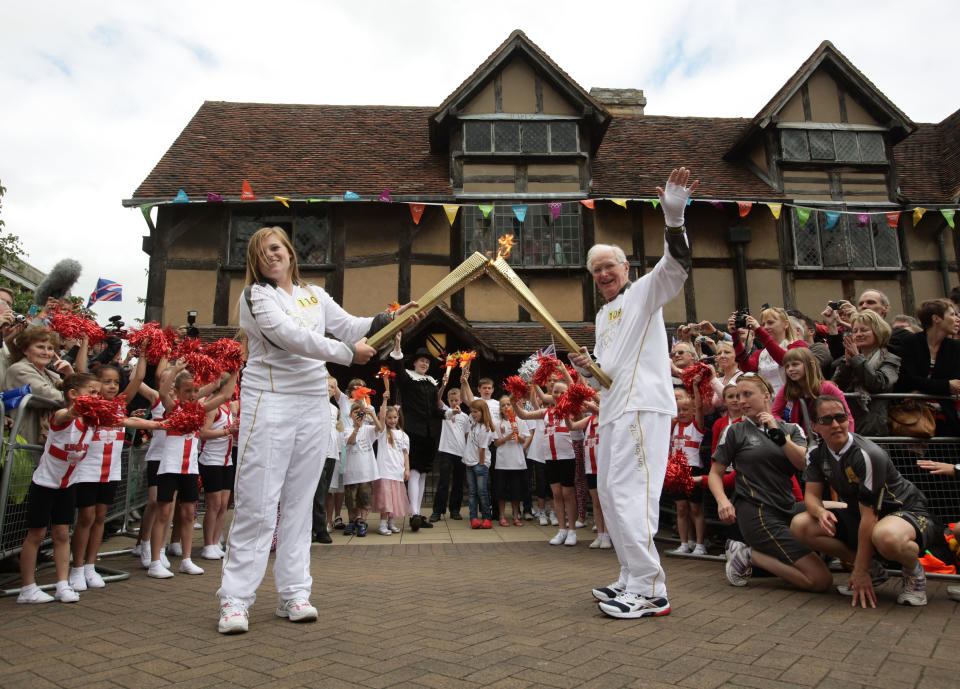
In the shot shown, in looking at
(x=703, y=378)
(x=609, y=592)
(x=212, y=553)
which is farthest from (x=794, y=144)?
(x=212, y=553)

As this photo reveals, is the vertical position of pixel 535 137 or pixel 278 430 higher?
pixel 535 137

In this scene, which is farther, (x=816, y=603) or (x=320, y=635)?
(x=816, y=603)

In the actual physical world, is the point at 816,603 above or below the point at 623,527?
below

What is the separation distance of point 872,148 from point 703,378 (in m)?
11.8

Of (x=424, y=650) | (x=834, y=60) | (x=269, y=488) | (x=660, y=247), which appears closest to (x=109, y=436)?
(x=269, y=488)

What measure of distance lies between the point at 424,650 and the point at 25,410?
416cm

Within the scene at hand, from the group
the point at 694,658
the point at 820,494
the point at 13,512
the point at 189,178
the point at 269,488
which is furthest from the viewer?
the point at 189,178

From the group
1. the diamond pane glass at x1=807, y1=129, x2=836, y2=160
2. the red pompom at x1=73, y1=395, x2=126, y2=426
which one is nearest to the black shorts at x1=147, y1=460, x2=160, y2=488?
the red pompom at x1=73, y1=395, x2=126, y2=426

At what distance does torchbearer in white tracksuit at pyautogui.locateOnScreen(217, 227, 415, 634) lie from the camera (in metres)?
3.65

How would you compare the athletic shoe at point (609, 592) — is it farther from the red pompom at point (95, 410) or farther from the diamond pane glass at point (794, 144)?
the diamond pane glass at point (794, 144)

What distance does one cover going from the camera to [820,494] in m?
4.56

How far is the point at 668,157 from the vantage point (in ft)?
51.9

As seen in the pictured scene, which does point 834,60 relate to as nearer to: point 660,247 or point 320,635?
point 660,247

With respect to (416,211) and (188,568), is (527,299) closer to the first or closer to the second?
(188,568)
